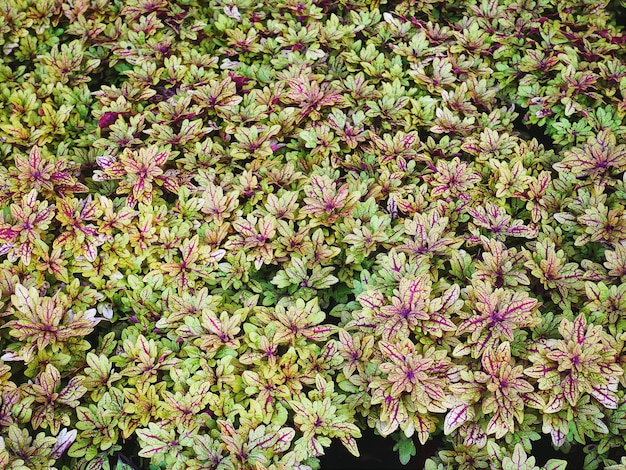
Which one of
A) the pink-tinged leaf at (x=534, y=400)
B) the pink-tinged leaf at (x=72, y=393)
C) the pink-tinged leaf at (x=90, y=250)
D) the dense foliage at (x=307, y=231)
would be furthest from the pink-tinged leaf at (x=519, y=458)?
the pink-tinged leaf at (x=90, y=250)

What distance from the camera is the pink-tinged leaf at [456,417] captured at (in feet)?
5.71

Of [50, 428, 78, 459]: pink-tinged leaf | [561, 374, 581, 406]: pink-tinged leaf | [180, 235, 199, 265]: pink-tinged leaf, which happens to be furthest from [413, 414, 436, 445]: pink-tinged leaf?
[50, 428, 78, 459]: pink-tinged leaf

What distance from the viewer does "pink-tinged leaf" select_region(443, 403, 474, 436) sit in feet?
5.71

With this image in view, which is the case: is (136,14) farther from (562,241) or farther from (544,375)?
(544,375)

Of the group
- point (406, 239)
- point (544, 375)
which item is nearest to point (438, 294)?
point (406, 239)

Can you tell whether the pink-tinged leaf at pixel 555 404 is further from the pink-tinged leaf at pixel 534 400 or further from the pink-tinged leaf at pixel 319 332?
the pink-tinged leaf at pixel 319 332

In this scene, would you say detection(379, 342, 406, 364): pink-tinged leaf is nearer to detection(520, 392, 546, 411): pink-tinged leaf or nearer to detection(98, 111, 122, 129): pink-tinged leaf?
detection(520, 392, 546, 411): pink-tinged leaf

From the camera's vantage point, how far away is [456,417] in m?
1.75

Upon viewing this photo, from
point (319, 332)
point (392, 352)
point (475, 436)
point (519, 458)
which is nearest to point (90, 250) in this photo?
point (319, 332)

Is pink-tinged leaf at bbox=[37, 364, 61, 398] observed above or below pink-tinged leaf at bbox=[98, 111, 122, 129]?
below

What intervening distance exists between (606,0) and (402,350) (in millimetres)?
2251

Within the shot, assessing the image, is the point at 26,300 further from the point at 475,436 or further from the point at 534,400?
the point at 534,400

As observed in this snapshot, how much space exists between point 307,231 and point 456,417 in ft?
2.80

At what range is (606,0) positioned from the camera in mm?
2871
